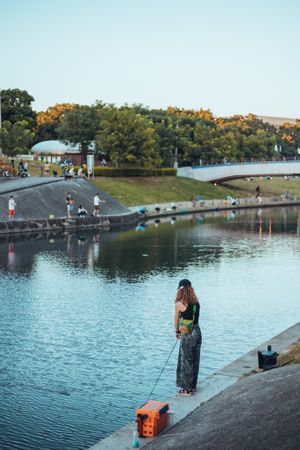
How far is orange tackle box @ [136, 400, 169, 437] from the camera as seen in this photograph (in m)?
15.3

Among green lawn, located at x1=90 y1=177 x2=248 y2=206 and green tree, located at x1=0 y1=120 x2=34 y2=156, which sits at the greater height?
green tree, located at x1=0 y1=120 x2=34 y2=156

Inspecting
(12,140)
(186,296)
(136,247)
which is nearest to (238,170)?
(12,140)

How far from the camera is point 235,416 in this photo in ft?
48.9

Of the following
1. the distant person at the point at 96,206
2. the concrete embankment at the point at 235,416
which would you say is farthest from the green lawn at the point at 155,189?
the concrete embankment at the point at 235,416

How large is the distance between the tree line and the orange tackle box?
274ft

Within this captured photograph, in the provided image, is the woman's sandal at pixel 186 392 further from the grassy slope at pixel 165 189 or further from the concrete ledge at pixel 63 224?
the grassy slope at pixel 165 189

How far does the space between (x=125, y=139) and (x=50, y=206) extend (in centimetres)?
4122

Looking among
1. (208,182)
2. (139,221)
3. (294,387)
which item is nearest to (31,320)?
(294,387)

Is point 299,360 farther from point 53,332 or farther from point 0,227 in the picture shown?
point 0,227

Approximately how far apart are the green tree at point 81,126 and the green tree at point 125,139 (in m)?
7.99

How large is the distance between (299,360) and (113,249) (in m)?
33.3

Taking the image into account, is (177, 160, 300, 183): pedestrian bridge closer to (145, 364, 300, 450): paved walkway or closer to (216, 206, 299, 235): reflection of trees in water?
(216, 206, 299, 235): reflection of trees in water

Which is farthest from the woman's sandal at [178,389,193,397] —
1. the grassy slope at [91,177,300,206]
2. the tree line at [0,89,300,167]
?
the tree line at [0,89,300,167]

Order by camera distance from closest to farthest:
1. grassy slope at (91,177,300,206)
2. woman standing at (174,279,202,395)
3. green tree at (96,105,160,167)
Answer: woman standing at (174,279,202,395)
grassy slope at (91,177,300,206)
green tree at (96,105,160,167)
